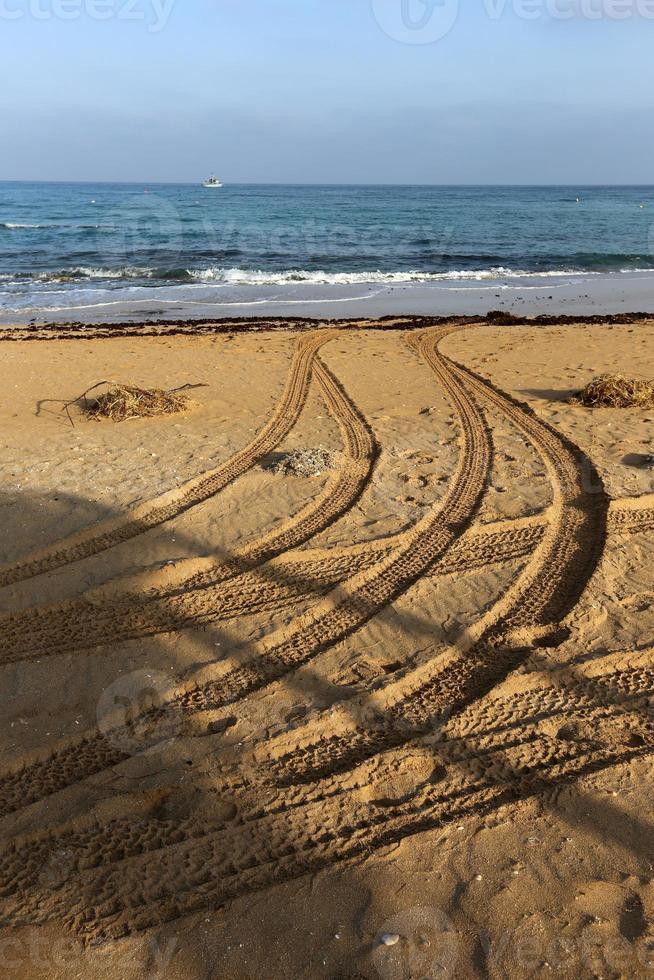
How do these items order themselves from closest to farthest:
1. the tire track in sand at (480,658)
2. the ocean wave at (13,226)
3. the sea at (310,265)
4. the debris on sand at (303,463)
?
the tire track in sand at (480,658)
the debris on sand at (303,463)
the sea at (310,265)
the ocean wave at (13,226)

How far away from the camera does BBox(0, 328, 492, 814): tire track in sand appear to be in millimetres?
2922

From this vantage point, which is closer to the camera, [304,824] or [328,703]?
[304,824]

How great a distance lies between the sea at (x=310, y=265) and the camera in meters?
17.0

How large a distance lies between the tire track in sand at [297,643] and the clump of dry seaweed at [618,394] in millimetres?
2342

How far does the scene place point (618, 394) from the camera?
7.50 metres

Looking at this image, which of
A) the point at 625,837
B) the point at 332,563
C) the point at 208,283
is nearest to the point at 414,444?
the point at 332,563

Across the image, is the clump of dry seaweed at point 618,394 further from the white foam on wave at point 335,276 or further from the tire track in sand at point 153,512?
the white foam on wave at point 335,276

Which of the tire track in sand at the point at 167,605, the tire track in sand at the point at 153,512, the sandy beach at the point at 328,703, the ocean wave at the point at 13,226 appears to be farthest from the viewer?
the ocean wave at the point at 13,226

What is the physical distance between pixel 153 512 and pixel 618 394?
5214mm

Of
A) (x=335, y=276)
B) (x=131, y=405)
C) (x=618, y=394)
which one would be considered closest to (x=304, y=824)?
(x=131, y=405)

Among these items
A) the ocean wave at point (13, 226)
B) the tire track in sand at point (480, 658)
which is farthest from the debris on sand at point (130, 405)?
the ocean wave at point (13, 226)

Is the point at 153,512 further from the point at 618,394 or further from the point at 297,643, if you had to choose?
the point at 618,394

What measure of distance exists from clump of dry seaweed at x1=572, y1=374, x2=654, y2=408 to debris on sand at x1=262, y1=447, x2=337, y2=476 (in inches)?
129

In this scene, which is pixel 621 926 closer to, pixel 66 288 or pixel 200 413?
pixel 200 413
